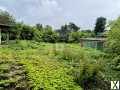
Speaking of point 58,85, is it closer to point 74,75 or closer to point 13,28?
point 74,75

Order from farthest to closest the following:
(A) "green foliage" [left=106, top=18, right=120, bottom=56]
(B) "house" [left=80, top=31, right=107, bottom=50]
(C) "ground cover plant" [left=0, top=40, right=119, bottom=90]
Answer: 1. (B) "house" [left=80, top=31, right=107, bottom=50]
2. (A) "green foliage" [left=106, top=18, right=120, bottom=56]
3. (C) "ground cover plant" [left=0, top=40, right=119, bottom=90]

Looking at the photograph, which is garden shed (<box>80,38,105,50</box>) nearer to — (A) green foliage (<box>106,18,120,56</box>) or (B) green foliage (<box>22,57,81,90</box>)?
(A) green foliage (<box>106,18,120,56</box>)

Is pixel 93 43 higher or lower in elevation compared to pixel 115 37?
lower

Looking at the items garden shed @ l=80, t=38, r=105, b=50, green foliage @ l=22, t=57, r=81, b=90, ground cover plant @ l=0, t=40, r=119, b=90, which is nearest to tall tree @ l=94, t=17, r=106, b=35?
garden shed @ l=80, t=38, r=105, b=50

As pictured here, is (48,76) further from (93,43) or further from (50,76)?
(93,43)

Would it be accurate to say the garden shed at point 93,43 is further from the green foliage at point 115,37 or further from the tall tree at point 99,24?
the tall tree at point 99,24

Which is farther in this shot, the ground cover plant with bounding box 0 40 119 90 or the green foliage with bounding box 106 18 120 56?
the green foliage with bounding box 106 18 120 56

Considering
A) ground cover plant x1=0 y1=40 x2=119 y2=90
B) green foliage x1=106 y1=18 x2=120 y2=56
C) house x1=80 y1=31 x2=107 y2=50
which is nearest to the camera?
ground cover plant x1=0 y1=40 x2=119 y2=90

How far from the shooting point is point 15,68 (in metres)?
9.60

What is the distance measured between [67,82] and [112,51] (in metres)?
A: 8.93

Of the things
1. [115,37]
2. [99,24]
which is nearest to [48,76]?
[115,37]

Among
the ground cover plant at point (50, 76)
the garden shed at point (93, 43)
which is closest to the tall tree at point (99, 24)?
the garden shed at point (93, 43)

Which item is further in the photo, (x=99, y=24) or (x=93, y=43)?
(x=99, y=24)

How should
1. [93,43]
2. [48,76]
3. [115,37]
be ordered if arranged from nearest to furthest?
[48,76] < [115,37] < [93,43]
